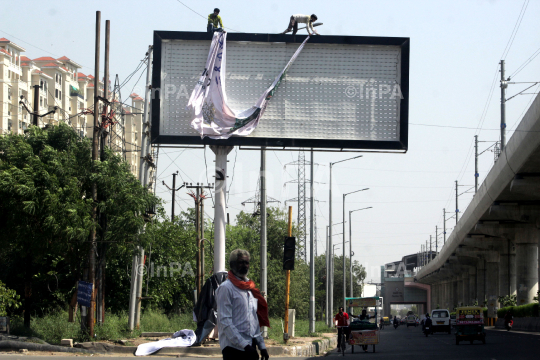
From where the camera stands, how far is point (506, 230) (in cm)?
5181

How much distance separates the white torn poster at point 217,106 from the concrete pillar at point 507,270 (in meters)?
44.1

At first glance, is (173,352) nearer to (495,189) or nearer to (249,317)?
(249,317)

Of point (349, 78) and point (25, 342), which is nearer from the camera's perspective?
point (25, 342)

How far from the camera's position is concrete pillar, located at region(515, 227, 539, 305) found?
49219 millimetres

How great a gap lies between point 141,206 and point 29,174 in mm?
3584

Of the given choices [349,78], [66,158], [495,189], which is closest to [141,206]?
[66,158]

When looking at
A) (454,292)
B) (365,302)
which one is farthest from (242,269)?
(454,292)

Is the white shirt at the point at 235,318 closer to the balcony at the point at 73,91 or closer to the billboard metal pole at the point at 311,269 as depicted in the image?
the billboard metal pole at the point at 311,269

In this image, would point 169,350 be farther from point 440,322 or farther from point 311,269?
point 440,322

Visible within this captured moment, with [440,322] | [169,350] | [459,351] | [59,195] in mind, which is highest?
[59,195]

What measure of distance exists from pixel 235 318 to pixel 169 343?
1251cm

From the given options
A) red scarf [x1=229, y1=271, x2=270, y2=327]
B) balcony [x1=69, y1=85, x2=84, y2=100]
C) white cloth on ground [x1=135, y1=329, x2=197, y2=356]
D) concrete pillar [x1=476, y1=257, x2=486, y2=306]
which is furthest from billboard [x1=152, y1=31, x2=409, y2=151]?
balcony [x1=69, y1=85, x2=84, y2=100]

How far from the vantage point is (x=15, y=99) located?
352 ft

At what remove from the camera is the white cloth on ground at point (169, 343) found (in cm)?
1761
